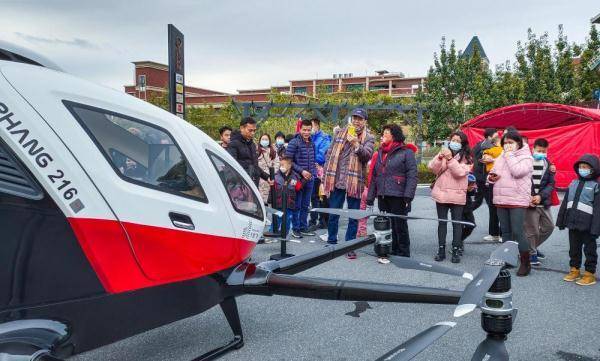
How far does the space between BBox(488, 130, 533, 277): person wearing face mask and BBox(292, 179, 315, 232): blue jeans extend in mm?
3042

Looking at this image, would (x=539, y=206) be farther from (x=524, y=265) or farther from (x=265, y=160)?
(x=265, y=160)

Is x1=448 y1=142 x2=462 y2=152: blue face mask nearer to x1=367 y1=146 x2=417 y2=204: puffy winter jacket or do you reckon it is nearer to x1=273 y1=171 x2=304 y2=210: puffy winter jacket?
x1=367 y1=146 x2=417 y2=204: puffy winter jacket

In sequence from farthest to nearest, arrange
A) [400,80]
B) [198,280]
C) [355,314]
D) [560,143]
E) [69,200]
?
[400,80]
[560,143]
[355,314]
[198,280]
[69,200]

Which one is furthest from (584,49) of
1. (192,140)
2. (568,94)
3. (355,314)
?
(192,140)

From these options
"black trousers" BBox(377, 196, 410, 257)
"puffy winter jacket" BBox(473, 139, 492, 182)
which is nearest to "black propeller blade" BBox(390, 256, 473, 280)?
"black trousers" BBox(377, 196, 410, 257)

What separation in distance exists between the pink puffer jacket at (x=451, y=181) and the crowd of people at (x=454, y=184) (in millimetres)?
13

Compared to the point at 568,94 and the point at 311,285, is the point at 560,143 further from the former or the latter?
the point at 311,285

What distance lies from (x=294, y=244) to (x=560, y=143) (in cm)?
1042

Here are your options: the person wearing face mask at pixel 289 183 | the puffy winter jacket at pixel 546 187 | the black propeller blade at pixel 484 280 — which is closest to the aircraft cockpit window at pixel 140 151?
the black propeller blade at pixel 484 280

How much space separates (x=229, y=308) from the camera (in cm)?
329

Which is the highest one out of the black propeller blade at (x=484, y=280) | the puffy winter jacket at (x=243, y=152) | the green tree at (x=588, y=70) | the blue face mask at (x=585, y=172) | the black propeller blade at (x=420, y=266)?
the green tree at (x=588, y=70)

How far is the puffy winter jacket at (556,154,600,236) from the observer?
4816 millimetres

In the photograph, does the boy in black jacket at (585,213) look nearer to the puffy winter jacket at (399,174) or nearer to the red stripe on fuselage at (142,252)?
the puffy winter jacket at (399,174)

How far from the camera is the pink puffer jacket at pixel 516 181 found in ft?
17.3
